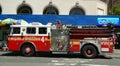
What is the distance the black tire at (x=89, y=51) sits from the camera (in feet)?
79.4

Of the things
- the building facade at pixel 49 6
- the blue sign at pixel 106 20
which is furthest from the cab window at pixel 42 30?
the building facade at pixel 49 6

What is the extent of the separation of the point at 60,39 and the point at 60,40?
6 centimetres

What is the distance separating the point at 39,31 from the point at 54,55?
2.64 metres

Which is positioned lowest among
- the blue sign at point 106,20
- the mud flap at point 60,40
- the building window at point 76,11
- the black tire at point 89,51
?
the black tire at point 89,51

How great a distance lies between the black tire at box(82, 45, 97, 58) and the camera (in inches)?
952

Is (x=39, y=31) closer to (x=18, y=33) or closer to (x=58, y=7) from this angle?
(x=18, y=33)

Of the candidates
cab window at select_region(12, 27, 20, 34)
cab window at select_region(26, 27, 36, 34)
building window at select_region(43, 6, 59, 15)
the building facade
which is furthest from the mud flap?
building window at select_region(43, 6, 59, 15)

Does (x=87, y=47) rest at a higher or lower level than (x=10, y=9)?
lower

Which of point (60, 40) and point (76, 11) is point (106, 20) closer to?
point (76, 11)

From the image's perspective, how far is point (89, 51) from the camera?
24.3 meters

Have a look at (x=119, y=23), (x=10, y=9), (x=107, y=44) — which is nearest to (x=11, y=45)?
(x=107, y=44)

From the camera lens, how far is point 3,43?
109 ft

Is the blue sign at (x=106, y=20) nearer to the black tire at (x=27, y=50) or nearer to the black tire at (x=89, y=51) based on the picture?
the black tire at (x=89, y=51)

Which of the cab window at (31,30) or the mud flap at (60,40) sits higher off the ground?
the cab window at (31,30)
